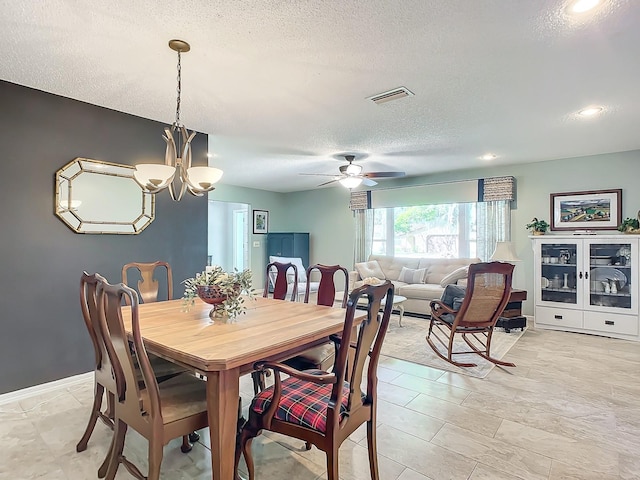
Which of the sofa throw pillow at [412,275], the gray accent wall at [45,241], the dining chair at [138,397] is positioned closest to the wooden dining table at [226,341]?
the dining chair at [138,397]

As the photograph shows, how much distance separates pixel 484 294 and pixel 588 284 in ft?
7.78

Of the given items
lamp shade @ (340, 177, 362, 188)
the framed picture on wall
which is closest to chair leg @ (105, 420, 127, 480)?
lamp shade @ (340, 177, 362, 188)

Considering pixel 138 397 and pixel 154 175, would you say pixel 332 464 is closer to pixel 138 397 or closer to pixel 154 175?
pixel 138 397

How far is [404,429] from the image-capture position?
2330 mm

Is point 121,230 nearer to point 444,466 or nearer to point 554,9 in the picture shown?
point 444,466

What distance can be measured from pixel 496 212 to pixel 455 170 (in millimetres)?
1002

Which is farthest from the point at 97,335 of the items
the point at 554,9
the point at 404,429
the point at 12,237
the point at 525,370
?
the point at 525,370

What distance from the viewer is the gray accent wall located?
274 centimetres

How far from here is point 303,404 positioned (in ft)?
5.34

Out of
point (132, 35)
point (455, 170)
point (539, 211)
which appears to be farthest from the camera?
point (455, 170)

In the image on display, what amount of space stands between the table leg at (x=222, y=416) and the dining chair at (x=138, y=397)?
193 millimetres

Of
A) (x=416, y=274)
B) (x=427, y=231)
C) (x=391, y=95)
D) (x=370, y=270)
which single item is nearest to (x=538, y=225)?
(x=427, y=231)

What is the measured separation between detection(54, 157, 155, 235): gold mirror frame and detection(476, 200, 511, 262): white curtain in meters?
5.01

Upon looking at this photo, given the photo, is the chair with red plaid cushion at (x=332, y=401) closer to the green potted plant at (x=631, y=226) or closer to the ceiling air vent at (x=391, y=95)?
the ceiling air vent at (x=391, y=95)
